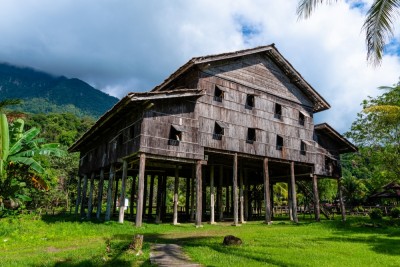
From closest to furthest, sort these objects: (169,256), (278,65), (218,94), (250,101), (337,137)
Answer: (169,256) → (218,94) → (250,101) → (278,65) → (337,137)

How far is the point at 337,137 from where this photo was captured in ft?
87.6

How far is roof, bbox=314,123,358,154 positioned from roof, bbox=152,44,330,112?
2000 millimetres

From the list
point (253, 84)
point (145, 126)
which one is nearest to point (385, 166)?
point (253, 84)

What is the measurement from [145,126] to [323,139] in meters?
16.6

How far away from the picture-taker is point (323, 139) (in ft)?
89.0

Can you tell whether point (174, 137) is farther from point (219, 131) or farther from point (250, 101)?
point (250, 101)

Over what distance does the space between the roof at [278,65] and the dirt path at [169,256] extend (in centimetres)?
1165

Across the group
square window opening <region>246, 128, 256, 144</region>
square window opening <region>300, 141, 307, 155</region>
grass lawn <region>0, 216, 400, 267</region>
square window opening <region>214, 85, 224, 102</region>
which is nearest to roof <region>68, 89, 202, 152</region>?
square window opening <region>214, 85, 224, 102</region>

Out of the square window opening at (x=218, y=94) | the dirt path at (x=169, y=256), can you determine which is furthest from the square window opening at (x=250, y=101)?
the dirt path at (x=169, y=256)

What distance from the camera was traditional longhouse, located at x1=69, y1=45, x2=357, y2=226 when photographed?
18.1 meters

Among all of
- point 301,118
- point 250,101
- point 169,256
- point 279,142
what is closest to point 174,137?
point 250,101

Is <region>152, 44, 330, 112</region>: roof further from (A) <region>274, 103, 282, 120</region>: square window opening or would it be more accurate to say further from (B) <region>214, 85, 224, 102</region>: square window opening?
(A) <region>274, 103, 282, 120</region>: square window opening

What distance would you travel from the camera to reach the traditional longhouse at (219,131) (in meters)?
18.1

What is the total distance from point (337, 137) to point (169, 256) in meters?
21.5
